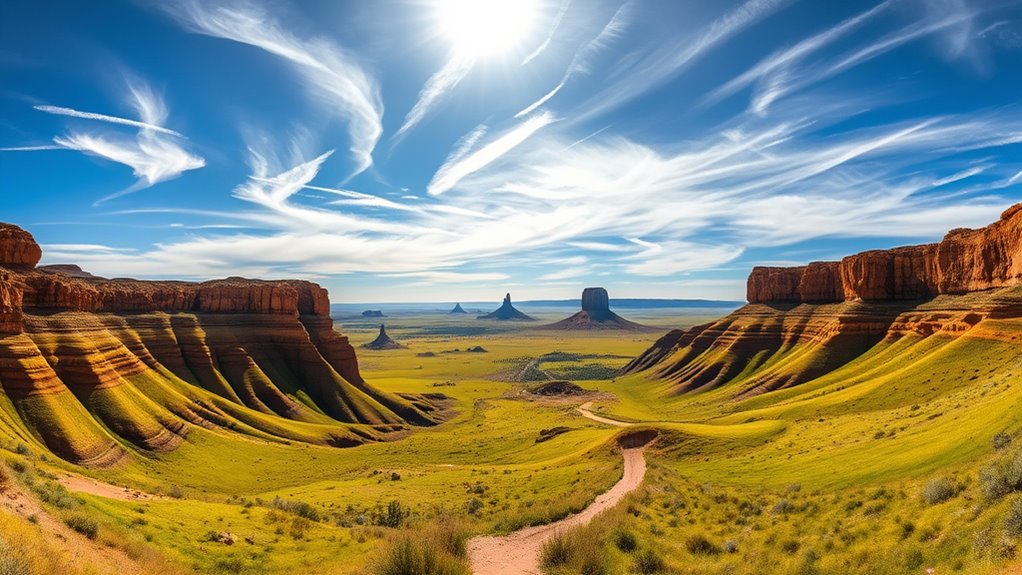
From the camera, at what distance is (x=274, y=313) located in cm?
10281

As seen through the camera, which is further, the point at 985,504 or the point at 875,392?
the point at 875,392

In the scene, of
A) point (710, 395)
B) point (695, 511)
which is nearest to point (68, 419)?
point (695, 511)

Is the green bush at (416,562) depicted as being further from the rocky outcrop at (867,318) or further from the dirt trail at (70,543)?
the rocky outcrop at (867,318)

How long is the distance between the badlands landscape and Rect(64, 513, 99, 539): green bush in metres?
0.08

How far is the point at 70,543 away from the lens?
54.4ft

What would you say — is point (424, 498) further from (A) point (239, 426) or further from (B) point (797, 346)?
(B) point (797, 346)

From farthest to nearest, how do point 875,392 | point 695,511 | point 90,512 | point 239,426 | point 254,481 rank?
point 239,426
point 875,392
point 254,481
point 695,511
point 90,512

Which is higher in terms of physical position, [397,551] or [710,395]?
[397,551]

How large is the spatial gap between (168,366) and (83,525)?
2768 inches

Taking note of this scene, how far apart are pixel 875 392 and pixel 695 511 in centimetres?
4550

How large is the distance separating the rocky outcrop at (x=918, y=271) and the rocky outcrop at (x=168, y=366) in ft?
318

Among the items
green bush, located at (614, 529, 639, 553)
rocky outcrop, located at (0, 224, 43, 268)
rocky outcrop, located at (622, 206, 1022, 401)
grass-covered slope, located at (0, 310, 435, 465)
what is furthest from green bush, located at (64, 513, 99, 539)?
rocky outcrop, located at (622, 206, 1022, 401)

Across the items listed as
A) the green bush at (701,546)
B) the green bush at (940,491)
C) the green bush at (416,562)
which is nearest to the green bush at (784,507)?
the green bush at (701,546)

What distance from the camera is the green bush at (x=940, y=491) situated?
1805 centimetres
